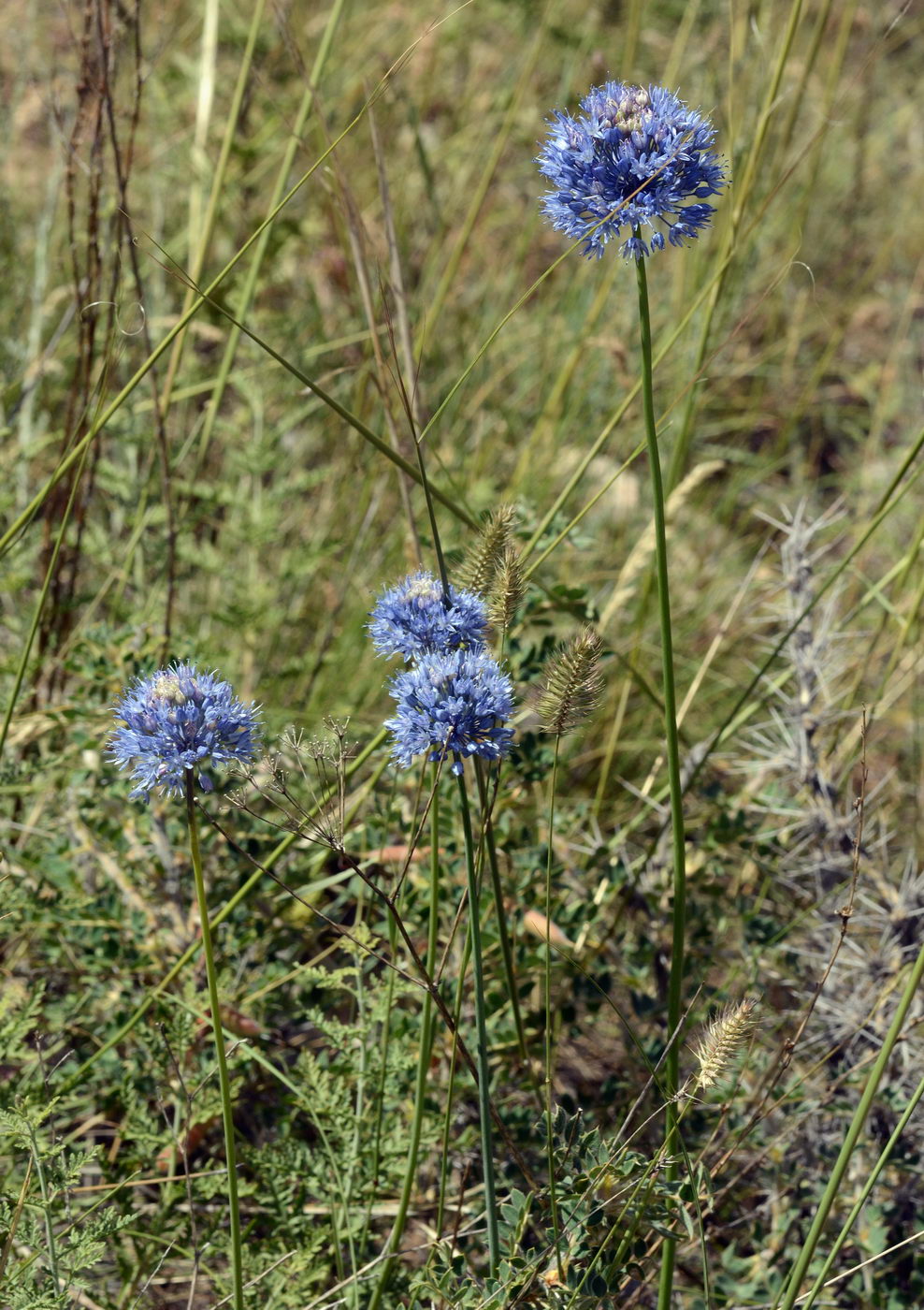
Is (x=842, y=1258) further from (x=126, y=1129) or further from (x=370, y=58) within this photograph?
(x=370, y=58)

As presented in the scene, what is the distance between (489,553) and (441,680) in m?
0.21

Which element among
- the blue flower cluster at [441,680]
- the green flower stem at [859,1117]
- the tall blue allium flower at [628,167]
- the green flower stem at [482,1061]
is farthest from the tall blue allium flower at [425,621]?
the green flower stem at [859,1117]

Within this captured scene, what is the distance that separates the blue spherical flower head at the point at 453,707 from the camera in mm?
1039

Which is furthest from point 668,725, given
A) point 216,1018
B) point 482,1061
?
point 216,1018

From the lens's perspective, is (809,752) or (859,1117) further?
(809,752)

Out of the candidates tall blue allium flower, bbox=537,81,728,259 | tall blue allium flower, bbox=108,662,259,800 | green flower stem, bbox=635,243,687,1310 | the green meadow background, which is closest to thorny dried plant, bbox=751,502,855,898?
the green meadow background

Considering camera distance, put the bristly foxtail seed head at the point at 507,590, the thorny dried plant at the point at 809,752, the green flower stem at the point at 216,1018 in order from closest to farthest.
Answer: the green flower stem at the point at 216,1018 < the bristly foxtail seed head at the point at 507,590 < the thorny dried plant at the point at 809,752

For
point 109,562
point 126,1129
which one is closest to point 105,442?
point 109,562

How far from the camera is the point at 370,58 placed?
3729 millimetres

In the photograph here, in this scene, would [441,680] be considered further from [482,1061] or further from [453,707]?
[482,1061]

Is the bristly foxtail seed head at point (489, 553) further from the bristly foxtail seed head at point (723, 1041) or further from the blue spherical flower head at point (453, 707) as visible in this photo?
the bristly foxtail seed head at point (723, 1041)

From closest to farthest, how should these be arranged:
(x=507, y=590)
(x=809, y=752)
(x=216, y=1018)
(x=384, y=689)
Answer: (x=216, y=1018)
(x=507, y=590)
(x=384, y=689)
(x=809, y=752)

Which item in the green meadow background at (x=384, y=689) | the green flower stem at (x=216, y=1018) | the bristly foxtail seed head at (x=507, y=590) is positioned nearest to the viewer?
the green flower stem at (x=216, y=1018)

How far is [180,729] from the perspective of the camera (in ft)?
3.48
